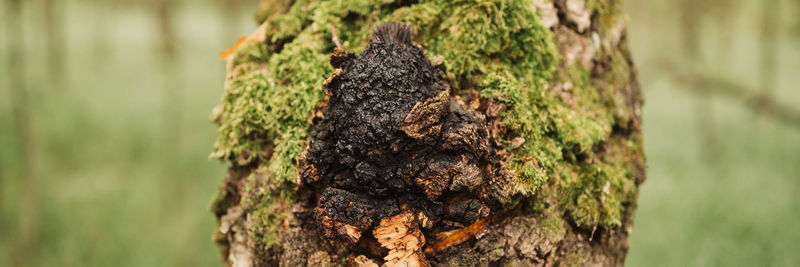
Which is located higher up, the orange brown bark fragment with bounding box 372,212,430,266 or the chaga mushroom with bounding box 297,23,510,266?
the chaga mushroom with bounding box 297,23,510,266

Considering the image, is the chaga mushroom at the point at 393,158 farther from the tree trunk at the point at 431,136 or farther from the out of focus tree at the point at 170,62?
the out of focus tree at the point at 170,62

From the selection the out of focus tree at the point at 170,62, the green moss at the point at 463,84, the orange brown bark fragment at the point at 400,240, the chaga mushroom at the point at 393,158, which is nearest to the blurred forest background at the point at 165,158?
the out of focus tree at the point at 170,62

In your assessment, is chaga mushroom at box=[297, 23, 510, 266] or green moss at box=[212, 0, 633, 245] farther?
green moss at box=[212, 0, 633, 245]

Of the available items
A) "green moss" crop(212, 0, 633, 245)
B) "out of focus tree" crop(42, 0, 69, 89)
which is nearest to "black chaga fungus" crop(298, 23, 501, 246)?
"green moss" crop(212, 0, 633, 245)

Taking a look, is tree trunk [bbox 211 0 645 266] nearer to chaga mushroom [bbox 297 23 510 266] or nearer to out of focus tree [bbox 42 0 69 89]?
chaga mushroom [bbox 297 23 510 266]

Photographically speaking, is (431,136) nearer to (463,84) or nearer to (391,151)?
(391,151)

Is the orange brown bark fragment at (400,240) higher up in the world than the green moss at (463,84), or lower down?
lower down

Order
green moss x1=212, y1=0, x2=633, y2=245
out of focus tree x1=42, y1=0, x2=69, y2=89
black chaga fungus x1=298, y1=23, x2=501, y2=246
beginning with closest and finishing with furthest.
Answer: black chaga fungus x1=298, y1=23, x2=501, y2=246, green moss x1=212, y1=0, x2=633, y2=245, out of focus tree x1=42, y1=0, x2=69, y2=89
